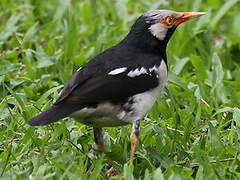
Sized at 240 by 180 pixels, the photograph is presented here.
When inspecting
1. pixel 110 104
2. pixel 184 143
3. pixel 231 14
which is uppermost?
pixel 110 104

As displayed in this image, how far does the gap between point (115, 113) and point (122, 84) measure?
0.24 metres

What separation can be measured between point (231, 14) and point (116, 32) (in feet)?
7.00

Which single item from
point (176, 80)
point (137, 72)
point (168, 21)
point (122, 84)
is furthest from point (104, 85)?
point (176, 80)

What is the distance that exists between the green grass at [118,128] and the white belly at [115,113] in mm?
280

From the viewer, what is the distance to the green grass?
4.81 meters

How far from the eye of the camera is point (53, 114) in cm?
465

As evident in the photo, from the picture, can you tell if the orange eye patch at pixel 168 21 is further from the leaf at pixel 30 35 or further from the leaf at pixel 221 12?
the leaf at pixel 221 12

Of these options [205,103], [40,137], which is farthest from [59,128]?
[205,103]

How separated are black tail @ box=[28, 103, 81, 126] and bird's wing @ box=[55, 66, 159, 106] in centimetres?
5

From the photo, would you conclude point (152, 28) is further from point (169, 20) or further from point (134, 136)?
point (134, 136)

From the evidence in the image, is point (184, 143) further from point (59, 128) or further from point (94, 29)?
point (94, 29)

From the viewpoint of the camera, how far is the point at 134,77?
4.95 metres

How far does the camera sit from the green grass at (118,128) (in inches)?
189

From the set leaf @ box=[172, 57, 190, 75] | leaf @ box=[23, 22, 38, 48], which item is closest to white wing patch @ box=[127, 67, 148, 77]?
→ leaf @ box=[172, 57, 190, 75]
